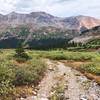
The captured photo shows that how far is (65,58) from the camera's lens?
6719 cm

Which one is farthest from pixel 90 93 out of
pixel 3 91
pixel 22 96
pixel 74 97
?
pixel 3 91

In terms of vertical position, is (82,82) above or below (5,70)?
below

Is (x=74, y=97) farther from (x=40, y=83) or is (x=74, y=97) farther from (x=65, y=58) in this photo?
(x=65, y=58)

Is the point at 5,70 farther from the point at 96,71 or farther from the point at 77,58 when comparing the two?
the point at 77,58

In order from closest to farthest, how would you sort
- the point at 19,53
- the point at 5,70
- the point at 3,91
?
1. the point at 3,91
2. the point at 5,70
3. the point at 19,53

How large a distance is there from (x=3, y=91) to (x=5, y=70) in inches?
139

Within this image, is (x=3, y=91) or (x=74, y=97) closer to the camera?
(x=3, y=91)

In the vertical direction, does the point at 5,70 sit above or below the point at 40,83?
above

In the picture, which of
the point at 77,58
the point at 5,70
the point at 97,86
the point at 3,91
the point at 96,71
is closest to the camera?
the point at 3,91

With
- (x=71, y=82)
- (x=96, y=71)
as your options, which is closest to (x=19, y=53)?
(x=96, y=71)

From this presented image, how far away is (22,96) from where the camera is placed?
22.6m

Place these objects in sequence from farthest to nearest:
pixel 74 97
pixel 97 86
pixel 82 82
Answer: pixel 82 82 → pixel 97 86 → pixel 74 97

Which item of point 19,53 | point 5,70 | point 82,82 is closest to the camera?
point 5,70

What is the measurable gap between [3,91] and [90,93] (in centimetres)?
731
